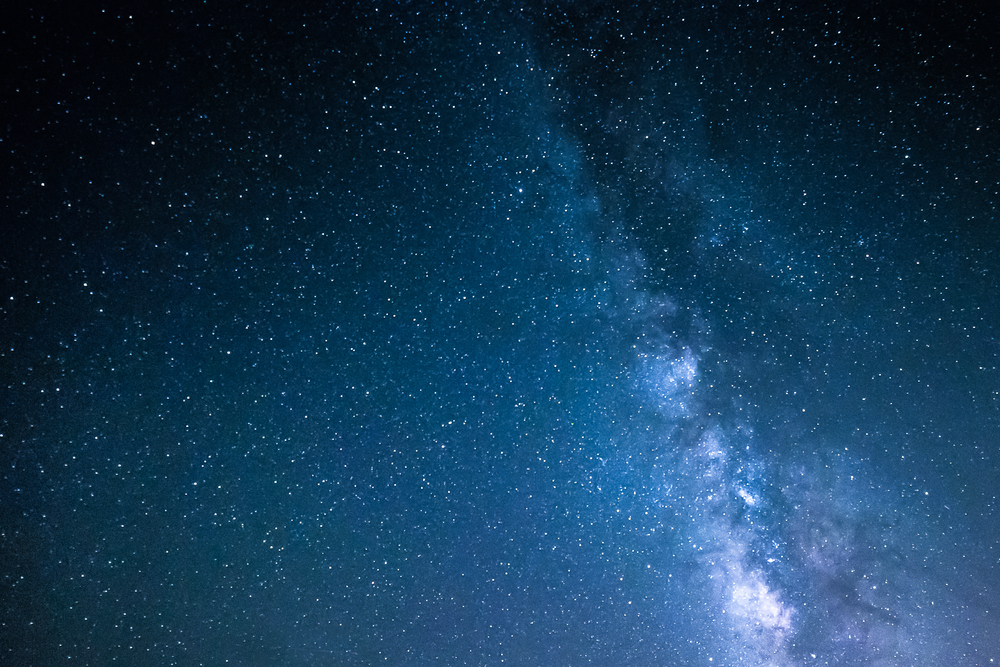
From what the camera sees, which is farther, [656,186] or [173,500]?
[656,186]

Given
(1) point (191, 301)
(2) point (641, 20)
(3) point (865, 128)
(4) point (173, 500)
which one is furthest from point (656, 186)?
(4) point (173, 500)

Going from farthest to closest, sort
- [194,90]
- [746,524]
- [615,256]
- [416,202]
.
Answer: [746,524] < [615,256] < [416,202] < [194,90]

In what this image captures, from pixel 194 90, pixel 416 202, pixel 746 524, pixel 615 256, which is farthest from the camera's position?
pixel 746 524

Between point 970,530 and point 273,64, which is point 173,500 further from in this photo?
point 970,530

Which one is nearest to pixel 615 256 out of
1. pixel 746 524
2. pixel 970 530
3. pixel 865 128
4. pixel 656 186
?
pixel 656 186

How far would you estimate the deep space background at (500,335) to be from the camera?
28.6 inches

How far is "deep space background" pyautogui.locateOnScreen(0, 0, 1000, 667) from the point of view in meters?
0.73

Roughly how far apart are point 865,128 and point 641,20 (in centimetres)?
56

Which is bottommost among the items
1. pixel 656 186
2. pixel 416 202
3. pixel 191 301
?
pixel 191 301

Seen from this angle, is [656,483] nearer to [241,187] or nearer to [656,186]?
[656,186]

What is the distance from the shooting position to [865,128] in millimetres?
997

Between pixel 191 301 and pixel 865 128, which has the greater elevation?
pixel 865 128

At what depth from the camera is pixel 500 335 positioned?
931 mm

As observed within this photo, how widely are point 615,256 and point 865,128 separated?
62cm
